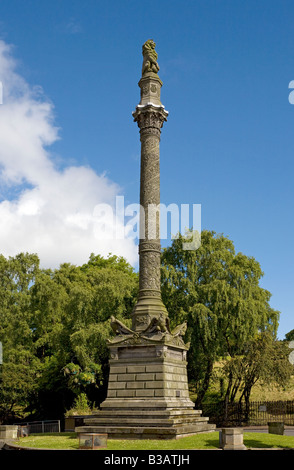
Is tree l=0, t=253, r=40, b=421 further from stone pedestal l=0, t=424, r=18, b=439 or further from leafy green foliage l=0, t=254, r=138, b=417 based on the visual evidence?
stone pedestal l=0, t=424, r=18, b=439

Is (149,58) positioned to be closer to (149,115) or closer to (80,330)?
(149,115)

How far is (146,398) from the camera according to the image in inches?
805

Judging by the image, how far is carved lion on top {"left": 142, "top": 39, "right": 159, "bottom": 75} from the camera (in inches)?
1040

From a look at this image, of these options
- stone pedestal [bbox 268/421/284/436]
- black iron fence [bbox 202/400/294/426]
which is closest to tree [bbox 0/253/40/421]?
black iron fence [bbox 202/400/294/426]

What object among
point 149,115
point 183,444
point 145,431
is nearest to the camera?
point 183,444

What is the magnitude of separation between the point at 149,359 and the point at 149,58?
1614 centimetres

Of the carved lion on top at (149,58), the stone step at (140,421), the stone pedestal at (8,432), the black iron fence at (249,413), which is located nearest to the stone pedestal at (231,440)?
the stone step at (140,421)

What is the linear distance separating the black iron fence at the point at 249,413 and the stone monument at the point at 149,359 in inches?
589

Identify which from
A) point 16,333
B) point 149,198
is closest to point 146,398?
point 149,198

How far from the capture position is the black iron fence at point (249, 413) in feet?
116

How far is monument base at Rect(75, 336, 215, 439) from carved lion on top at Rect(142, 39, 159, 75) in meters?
14.6

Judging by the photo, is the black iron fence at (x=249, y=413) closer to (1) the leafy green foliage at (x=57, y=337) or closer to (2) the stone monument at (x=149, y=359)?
(1) the leafy green foliage at (x=57, y=337)

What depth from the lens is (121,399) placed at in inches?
827
